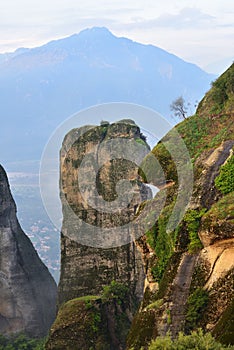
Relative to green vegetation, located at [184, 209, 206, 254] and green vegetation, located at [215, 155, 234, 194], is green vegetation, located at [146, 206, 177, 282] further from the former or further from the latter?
green vegetation, located at [215, 155, 234, 194]

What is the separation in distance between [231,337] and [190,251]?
4590mm

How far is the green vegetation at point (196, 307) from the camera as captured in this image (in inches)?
730

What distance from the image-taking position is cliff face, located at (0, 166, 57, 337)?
4153 cm

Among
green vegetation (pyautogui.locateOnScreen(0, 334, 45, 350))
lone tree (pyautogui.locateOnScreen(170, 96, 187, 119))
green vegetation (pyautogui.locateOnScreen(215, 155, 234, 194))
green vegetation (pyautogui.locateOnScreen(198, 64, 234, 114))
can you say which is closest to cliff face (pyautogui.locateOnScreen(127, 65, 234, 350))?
green vegetation (pyautogui.locateOnScreen(215, 155, 234, 194))

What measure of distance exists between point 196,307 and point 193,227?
242 cm

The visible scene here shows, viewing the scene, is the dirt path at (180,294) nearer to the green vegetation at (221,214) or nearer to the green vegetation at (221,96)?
the green vegetation at (221,214)

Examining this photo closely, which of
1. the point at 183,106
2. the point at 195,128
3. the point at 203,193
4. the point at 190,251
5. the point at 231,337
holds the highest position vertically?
the point at 183,106

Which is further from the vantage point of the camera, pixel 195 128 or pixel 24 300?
pixel 24 300

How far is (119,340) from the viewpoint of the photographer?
105ft

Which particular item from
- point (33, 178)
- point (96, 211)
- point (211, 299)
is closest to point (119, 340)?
point (96, 211)

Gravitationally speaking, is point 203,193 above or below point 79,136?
below

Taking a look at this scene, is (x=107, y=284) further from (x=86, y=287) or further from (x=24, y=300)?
(x=24, y=300)

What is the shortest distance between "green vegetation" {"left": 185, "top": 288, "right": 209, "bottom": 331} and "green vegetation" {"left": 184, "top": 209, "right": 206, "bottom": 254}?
1368 millimetres

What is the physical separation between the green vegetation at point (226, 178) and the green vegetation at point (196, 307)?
3.05m
